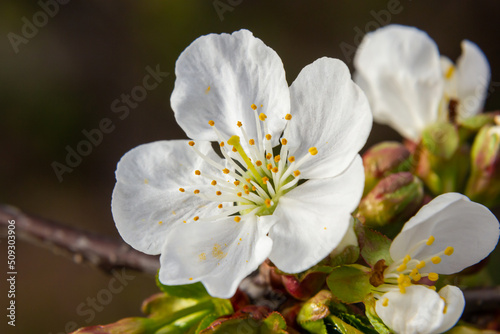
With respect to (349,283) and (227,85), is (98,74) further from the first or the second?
(349,283)

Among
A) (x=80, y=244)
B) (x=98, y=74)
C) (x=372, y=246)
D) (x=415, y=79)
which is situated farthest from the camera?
(x=98, y=74)

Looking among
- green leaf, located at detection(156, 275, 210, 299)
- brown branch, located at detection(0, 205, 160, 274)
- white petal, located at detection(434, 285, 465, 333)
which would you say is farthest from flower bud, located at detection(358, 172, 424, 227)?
brown branch, located at detection(0, 205, 160, 274)

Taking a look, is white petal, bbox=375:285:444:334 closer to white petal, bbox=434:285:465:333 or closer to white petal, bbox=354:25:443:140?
white petal, bbox=434:285:465:333

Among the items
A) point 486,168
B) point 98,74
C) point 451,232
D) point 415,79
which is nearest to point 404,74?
point 415,79

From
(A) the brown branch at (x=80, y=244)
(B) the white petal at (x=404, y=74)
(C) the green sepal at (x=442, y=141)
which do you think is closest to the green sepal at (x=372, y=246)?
(C) the green sepal at (x=442, y=141)

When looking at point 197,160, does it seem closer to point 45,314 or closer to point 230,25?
point 230,25

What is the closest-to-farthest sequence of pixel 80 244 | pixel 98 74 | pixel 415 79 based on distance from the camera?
pixel 415 79, pixel 80 244, pixel 98 74

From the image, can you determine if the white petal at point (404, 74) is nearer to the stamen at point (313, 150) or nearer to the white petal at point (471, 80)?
the white petal at point (471, 80)
